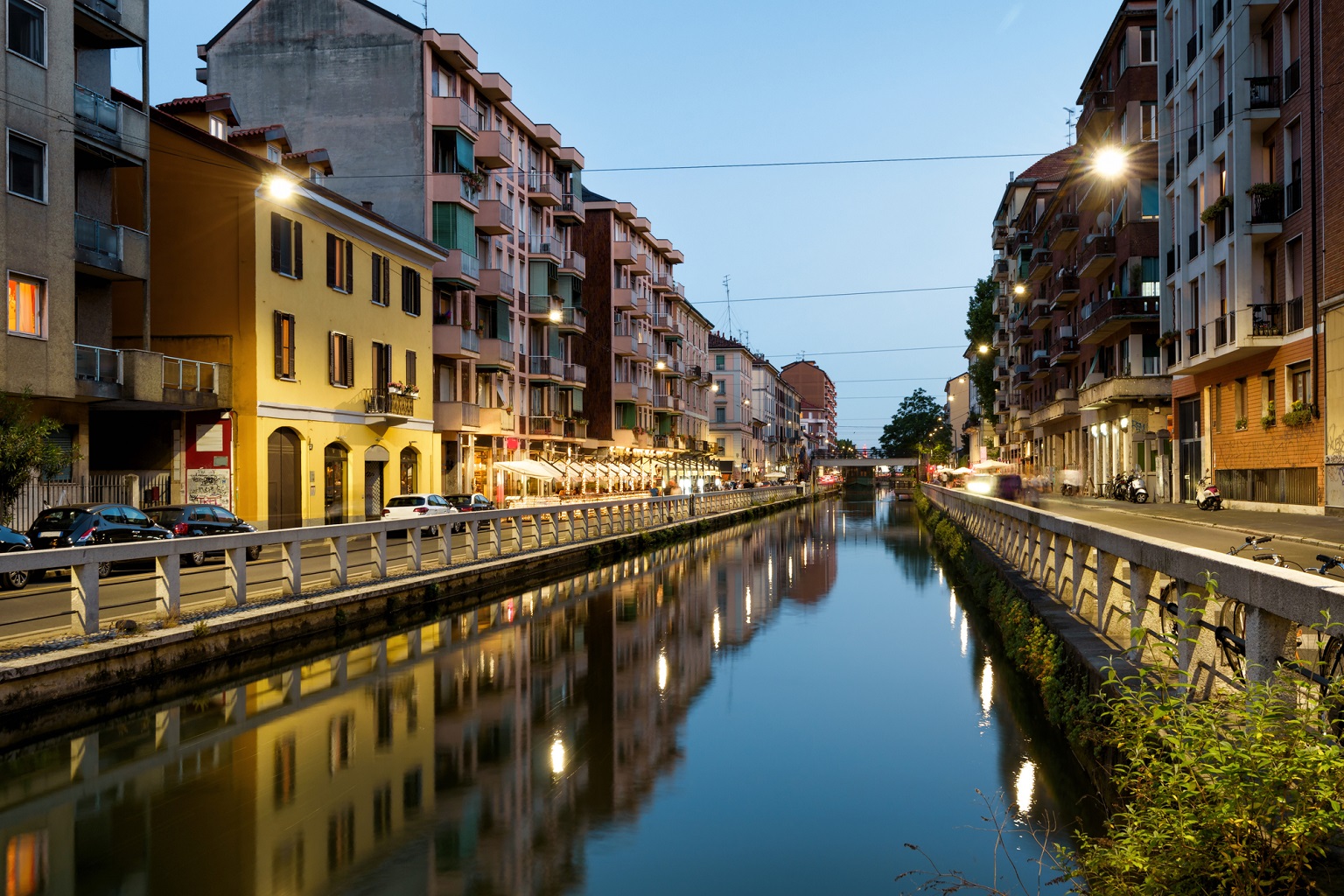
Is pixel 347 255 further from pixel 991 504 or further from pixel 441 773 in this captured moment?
pixel 441 773

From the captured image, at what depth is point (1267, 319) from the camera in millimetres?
32438

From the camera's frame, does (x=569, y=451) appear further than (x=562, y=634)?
Yes

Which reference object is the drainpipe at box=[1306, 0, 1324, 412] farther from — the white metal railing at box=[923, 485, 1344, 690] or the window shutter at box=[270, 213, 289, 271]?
the window shutter at box=[270, 213, 289, 271]

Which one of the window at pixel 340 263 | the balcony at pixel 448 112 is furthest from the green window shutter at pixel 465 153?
the window at pixel 340 263

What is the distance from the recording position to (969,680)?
14.6 metres

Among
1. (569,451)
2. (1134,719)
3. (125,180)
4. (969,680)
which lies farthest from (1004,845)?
(569,451)

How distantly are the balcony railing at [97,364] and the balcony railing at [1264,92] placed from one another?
29868 mm

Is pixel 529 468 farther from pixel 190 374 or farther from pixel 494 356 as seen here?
pixel 190 374

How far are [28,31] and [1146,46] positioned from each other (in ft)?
133

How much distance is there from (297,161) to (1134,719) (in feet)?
112

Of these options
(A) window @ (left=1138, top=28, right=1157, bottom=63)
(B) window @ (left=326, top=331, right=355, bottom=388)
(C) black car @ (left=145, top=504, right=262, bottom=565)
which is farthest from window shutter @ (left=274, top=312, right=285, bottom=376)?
(A) window @ (left=1138, top=28, right=1157, bottom=63)

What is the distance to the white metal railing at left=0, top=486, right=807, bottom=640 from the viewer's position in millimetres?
12203

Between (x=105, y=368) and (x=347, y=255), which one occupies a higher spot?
(x=347, y=255)

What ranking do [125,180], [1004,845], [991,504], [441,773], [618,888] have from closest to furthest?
1. [618,888]
2. [1004,845]
3. [441,773]
4. [991,504]
5. [125,180]
